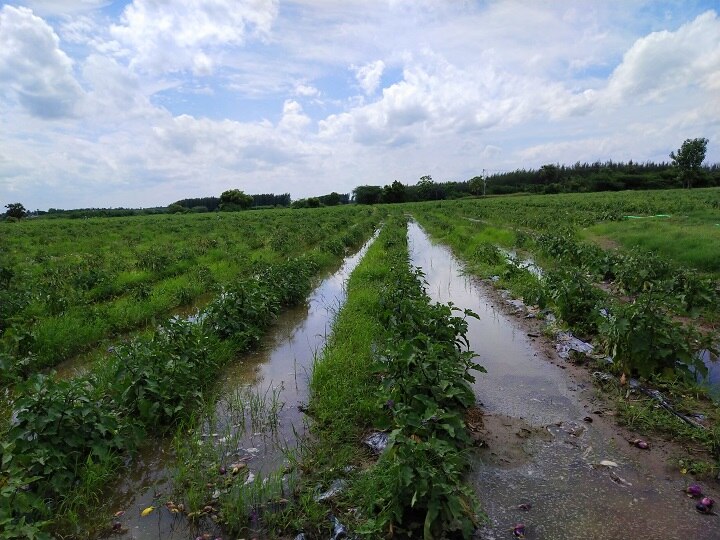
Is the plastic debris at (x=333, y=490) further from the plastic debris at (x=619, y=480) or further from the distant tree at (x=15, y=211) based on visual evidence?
the distant tree at (x=15, y=211)

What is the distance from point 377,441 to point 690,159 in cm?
8964

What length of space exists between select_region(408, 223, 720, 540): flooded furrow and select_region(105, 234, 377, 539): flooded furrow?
229 centimetres

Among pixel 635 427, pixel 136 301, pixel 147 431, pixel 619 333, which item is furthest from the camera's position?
pixel 136 301

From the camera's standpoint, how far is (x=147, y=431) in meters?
5.36

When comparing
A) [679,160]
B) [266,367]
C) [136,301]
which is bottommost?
[266,367]

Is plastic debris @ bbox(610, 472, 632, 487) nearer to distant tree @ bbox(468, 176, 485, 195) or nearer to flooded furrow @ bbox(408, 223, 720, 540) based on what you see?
flooded furrow @ bbox(408, 223, 720, 540)

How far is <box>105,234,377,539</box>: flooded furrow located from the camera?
3.96 meters

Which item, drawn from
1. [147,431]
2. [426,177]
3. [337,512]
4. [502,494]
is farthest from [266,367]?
[426,177]

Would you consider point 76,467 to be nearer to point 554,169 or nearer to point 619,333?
point 619,333

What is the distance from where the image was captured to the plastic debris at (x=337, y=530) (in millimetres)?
3674

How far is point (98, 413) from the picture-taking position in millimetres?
4543

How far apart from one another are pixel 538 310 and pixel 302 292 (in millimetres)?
6051

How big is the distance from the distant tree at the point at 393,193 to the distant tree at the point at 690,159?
48.5 metres

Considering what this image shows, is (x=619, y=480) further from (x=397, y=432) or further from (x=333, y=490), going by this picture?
(x=333, y=490)
